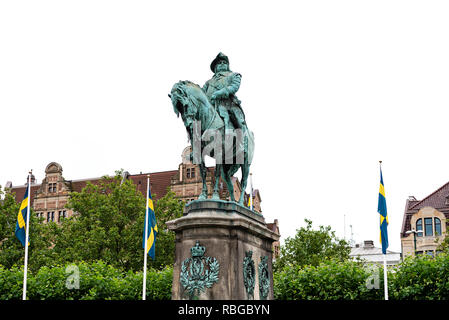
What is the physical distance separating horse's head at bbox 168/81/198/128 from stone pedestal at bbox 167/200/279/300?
5.87 ft

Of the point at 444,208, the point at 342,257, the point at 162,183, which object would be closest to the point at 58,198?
the point at 162,183

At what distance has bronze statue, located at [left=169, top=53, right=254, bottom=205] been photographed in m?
12.4

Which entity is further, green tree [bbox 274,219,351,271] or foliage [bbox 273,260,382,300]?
green tree [bbox 274,219,351,271]

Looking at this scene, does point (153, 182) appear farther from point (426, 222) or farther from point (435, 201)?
point (435, 201)

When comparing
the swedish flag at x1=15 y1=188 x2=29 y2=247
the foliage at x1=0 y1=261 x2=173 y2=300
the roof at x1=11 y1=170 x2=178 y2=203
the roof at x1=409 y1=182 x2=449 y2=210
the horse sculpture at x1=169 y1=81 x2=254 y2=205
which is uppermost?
the roof at x1=11 y1=170 x2=178 y2=203

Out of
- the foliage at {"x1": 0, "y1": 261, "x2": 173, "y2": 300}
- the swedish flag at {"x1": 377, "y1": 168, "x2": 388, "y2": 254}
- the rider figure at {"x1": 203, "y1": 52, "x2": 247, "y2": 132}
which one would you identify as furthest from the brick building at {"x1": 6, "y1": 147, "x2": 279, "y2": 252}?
the rider figure at {"x1": 203, "y1": 52, "x2": 247, "y2": 132}

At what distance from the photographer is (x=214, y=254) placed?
1146 cm

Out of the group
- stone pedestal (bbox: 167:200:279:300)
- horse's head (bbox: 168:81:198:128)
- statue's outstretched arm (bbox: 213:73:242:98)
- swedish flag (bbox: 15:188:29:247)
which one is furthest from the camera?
swedish flag (bbox: 15:188:29:247)

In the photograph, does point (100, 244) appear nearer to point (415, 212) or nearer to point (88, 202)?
point (88, 202)

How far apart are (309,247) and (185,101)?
34.5 metres

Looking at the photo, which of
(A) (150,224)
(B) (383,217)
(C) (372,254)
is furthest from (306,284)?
(C) (372,254)

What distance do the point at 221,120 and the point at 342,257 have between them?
34.8 meters

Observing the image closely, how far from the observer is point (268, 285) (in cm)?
1299

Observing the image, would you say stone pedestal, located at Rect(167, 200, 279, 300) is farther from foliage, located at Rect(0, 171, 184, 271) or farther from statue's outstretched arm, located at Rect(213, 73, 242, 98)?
foliage, located at Rect(0, 171, 184, 271)
